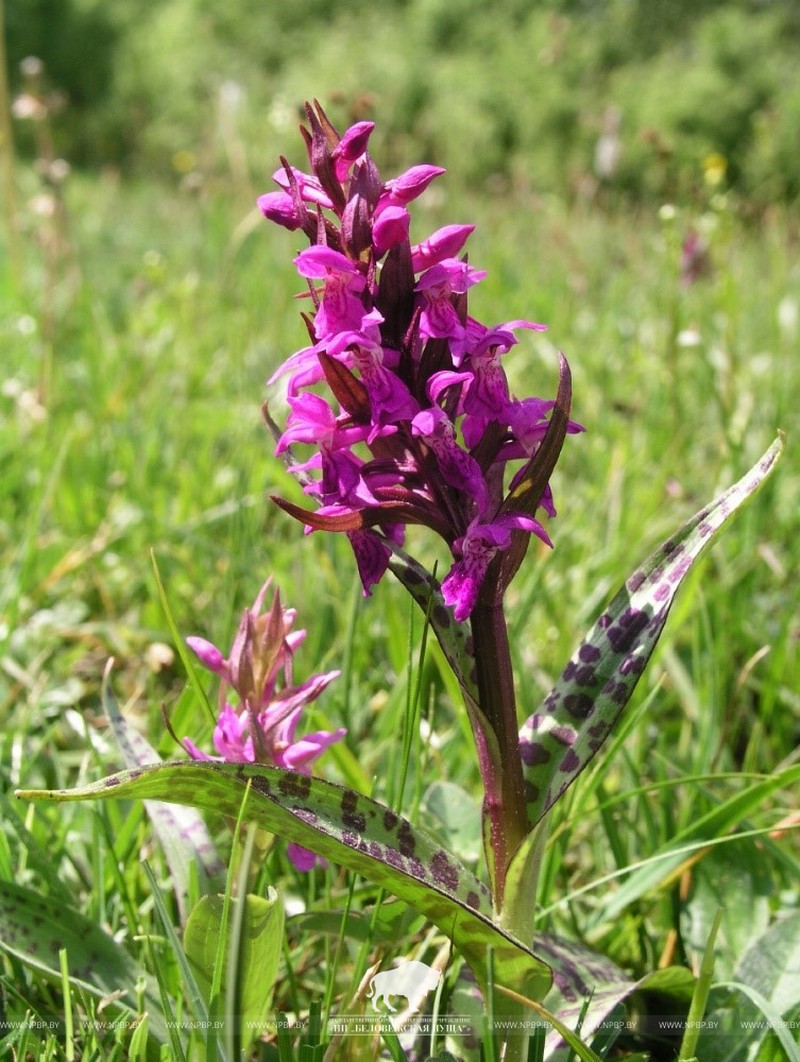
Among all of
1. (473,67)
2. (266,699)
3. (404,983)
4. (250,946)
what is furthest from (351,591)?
(473,67)

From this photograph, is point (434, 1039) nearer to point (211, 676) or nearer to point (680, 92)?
point (211, 676)

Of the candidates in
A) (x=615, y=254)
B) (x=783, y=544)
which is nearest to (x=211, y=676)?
(x=783, y=544)

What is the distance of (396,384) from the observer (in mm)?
774

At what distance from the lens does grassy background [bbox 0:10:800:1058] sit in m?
1.11

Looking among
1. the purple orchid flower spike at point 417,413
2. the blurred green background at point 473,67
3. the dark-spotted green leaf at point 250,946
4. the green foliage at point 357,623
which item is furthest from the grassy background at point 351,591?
the blurred green background at point 473,67

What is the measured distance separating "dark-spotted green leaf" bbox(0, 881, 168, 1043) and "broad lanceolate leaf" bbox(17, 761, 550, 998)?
0.75 ft

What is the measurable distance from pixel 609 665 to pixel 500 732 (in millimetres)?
107

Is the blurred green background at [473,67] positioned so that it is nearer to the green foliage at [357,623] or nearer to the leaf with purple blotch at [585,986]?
the green foliage at [357,623]

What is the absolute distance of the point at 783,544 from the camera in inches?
83.1

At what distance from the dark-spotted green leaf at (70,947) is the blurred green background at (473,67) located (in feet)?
37.8

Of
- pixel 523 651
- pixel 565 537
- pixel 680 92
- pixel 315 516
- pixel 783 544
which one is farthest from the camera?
pixel 680 92

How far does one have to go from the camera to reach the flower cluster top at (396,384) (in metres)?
0.77

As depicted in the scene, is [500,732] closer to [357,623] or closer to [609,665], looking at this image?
[609,665]

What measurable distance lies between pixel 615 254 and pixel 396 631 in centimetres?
445
